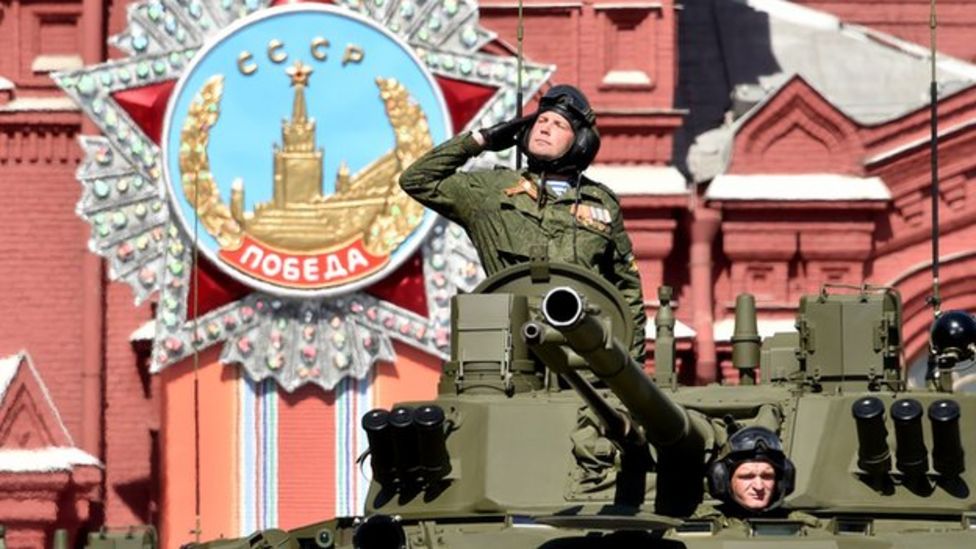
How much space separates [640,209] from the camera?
3372 cm

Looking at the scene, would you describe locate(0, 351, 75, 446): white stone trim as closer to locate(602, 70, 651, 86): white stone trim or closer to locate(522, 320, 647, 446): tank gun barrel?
locate(602, 70, 651, 86): white stone trim

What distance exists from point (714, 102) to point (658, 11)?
6.06 ft

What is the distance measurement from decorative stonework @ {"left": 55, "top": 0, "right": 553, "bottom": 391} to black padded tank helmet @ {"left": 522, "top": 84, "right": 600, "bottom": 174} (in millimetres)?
14356

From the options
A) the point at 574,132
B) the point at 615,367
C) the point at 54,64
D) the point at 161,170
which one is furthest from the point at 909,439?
the point at 54,64

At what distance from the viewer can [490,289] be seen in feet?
58.8

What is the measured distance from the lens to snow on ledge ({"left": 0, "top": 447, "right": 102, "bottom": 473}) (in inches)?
1296

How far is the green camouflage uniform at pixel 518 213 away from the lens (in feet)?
60.6

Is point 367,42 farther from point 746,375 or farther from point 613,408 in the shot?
point 613,408

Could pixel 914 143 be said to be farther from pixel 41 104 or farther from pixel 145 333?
pixel 41 104

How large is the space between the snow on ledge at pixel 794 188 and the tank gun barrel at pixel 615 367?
17673 mm

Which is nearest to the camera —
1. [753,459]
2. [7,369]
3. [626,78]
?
[753,459]

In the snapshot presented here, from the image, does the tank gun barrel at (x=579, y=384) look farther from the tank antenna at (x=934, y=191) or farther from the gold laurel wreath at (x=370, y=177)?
the gold laurel wreath at (x=370, y=177)

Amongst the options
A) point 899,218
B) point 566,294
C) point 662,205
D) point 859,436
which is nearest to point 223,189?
point 662,205

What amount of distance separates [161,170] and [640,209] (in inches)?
172
